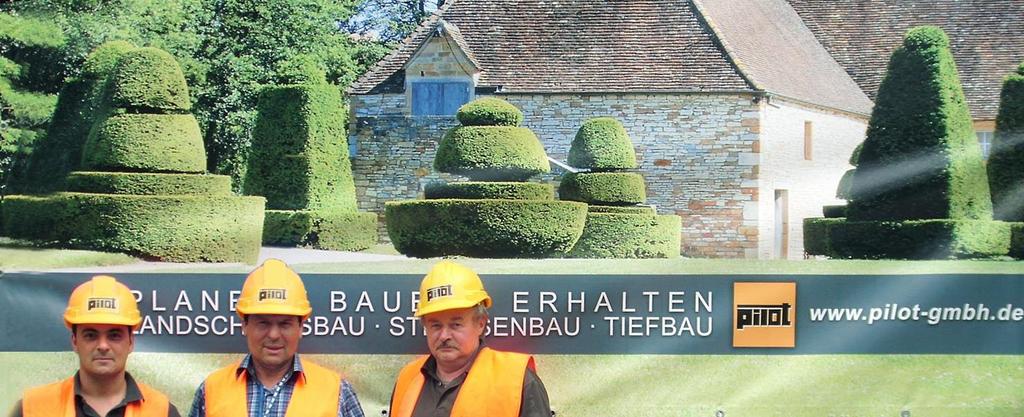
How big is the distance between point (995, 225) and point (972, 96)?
2.29 feet

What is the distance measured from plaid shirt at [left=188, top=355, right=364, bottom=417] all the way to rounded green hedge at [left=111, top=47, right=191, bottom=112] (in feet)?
6.73

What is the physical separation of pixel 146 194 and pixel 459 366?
2.25 meters

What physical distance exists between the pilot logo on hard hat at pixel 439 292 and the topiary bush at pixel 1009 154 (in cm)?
321

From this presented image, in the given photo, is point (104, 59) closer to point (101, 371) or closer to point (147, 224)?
point (147, 224)

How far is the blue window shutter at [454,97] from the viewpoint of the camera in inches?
263

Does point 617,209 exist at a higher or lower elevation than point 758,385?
higher

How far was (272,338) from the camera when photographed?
15.9 ft

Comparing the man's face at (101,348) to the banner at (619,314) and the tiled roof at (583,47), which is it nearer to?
the banner at (619,314)

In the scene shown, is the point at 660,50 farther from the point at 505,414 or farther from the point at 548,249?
the point at 505,414

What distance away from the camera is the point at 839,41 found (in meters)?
7.00

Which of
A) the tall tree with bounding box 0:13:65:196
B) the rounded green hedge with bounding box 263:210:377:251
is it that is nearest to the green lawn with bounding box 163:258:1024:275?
the rounded green hedge with bounding box 263:210:377:251

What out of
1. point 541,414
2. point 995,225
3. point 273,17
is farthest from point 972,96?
point 273,17

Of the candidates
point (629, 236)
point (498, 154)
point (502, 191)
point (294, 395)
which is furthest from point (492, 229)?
point (294, 395)

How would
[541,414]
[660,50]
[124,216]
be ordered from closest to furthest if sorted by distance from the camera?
[541,414]
[124,216]
[660,50]
